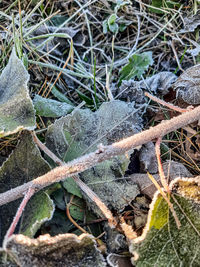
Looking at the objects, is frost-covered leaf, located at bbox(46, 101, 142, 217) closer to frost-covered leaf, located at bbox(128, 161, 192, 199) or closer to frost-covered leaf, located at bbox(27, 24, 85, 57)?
frost-covered leaf, located at bbox(128, 161, 192, 199)

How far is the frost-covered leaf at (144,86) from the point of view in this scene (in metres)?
1.42

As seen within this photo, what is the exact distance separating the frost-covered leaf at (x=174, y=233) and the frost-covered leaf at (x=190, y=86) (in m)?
0.44

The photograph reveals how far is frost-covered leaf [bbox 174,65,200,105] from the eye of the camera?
1375mm

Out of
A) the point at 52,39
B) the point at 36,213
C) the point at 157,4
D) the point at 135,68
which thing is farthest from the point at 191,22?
the point at 36,213

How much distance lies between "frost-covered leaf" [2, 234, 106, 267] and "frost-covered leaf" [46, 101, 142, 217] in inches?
8.6

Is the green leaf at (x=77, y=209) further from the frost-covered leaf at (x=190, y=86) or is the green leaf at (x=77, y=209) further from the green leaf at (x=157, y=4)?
the green leaf at (x=157, y=4)

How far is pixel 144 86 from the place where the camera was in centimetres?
146

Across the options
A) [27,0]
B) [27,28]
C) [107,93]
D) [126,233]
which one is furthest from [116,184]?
[27,0]

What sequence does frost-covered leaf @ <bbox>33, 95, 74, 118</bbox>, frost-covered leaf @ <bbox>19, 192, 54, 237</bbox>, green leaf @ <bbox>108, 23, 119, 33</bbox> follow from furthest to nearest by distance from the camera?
green leaf @ <bbox>108, 23, 119, 33</bbox> → frost-covered leaf @ <bbox>33, 95, 74, 118</bbox> → frost-covered leaf @ <bbox>19, 192, 54, 237</bbox>

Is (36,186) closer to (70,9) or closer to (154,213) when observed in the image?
(154,213)

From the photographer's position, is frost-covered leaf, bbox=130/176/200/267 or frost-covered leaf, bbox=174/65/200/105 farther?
frost-covered leaf, bbox=174/65/200/105

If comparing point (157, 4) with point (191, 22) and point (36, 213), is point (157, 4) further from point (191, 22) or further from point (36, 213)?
point (36, 213)

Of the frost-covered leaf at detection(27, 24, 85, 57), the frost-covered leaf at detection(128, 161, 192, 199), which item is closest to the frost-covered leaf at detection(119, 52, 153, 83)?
the frost-covered leaf at detection(27, 24, 85, 57)

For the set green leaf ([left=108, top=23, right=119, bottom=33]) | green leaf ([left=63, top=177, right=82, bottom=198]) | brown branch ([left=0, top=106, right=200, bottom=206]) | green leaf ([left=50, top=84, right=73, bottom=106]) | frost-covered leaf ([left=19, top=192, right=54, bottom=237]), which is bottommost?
green leaf ([left=63, top=177, right=82, bottom=198])
